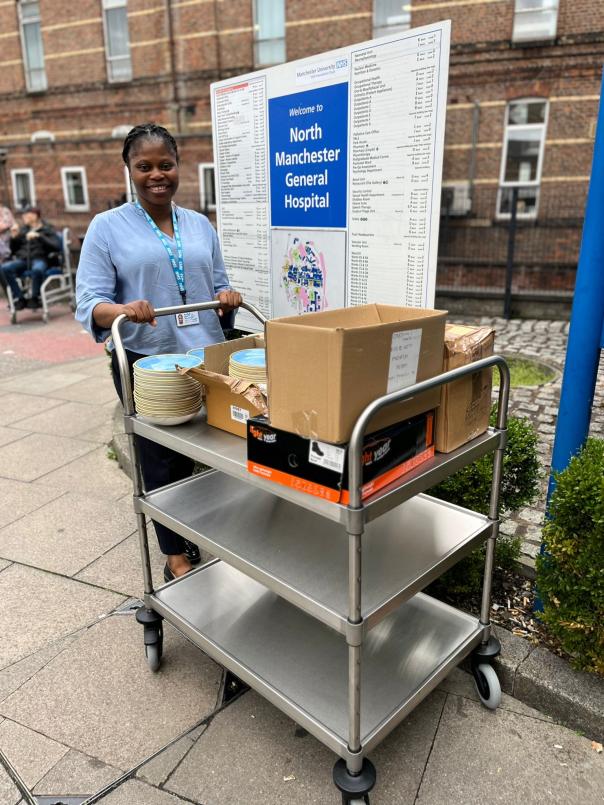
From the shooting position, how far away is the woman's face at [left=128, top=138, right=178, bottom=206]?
2.41 metres

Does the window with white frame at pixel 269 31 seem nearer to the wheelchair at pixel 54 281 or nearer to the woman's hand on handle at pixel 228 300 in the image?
the wheelchair at pixel 54 281

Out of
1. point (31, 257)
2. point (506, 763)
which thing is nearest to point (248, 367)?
point (506, 763)

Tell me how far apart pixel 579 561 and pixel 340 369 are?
4.11 feet

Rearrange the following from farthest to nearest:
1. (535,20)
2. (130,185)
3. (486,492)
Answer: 1. (535,20)
2. (130,185)
3. (486,492)

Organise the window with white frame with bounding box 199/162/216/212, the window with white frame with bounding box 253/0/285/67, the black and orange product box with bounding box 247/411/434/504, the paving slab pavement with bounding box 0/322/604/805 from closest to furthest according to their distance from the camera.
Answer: the black and orange product box with bounding box 247/411/434/504, the paving slab pavement with bounding box 0/322/604/805, the window with white frame with bounding box 253/0/285/67, the window with white frame with bounding box 199/162/216/212

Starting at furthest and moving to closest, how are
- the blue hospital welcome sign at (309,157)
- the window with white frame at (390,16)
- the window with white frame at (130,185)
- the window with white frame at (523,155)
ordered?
the window with white frame at (390,16), the window with white frame at (523,155), the blue hospital welcome sign at (309,157), the window with white frame at (130,185)

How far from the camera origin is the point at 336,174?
9.46 feet

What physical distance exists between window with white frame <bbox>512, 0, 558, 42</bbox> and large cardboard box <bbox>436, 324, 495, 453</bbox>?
12818mm

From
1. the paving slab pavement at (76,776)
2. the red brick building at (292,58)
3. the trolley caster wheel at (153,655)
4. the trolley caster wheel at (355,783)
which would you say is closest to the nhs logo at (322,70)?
the trolley caster wheel at (153,655)

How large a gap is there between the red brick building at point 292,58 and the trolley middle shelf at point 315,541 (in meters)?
11.1

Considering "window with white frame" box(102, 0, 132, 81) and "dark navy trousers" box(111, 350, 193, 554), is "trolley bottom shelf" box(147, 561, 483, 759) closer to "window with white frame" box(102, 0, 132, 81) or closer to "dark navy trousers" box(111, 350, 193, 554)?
"dark navy trousers" box(111, 350, 193, 554)

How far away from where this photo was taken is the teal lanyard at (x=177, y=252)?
2.54 metres

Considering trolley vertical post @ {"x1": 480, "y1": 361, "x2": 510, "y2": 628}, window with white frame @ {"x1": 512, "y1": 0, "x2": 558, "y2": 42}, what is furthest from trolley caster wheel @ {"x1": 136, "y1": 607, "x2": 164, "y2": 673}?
window with white frame @ {"x1": 512, "y1": 0, "x2": 558, "y2": 42}

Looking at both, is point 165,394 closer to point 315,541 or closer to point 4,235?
point 315,541
